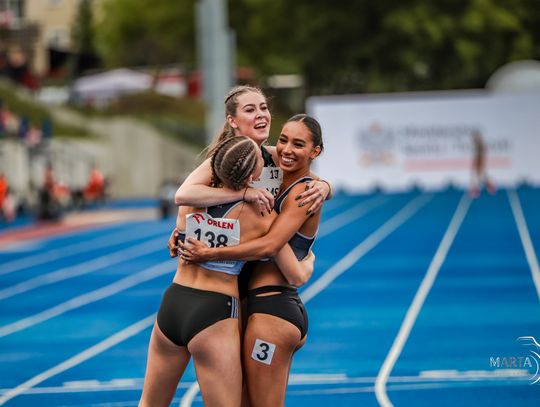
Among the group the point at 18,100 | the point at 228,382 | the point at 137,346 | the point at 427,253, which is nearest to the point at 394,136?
the point at 18,100

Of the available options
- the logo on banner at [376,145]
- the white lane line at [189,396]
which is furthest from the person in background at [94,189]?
the white lane line at [189,396]

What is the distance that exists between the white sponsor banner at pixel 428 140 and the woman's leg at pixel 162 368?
3377 cm

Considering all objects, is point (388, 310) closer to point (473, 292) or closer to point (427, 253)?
point (473, 292)

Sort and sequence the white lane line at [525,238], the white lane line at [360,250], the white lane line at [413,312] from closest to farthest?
the white lane line at [413,312] < the white lane line at [360,250] < the white lane line at [525,238]

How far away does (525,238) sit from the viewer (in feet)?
75.5

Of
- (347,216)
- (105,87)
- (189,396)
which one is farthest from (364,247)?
(105,87)

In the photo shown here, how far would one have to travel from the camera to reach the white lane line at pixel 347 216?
90.5 ft

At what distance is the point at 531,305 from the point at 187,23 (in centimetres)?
5536

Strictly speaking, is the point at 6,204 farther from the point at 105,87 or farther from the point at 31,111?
the point at 105,87

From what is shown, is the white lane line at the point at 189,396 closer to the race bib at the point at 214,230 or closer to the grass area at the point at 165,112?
the race bib at the point at 214,230

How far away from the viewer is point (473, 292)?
52.2ft

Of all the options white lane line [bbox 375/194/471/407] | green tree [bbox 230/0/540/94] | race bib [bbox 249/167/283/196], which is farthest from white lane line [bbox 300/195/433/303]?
green tree [bbox 230/0/540/94]

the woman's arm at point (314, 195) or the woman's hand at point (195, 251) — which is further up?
the woman's arm at point (314, 195)

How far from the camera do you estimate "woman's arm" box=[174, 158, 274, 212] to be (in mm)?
6203
